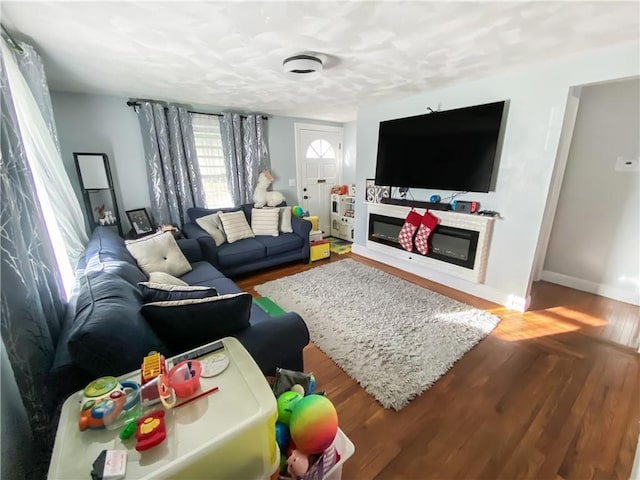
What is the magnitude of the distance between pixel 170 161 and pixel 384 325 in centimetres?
314

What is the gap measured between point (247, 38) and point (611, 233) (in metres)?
3.77

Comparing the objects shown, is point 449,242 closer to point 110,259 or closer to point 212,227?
point 212,227

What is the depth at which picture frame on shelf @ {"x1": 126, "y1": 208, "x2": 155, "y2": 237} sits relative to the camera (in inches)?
125

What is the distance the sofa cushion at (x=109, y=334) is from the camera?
93cm

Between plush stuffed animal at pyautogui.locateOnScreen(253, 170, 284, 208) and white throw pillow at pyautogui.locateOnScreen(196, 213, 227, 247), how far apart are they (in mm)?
780

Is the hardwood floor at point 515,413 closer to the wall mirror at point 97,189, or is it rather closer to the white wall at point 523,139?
the white wall at point 523,139

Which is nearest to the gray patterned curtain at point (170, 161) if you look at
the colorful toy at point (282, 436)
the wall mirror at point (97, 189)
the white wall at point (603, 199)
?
the wall mirror at point (97, 189)

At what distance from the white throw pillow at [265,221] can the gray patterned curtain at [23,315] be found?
2.55 m

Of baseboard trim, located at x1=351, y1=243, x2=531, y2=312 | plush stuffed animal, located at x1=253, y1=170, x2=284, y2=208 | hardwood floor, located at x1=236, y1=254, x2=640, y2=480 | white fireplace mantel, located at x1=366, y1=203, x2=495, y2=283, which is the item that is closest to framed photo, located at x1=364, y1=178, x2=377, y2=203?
white fireplace mantel, located at x1=366, y1=203, x2=495, y2=283

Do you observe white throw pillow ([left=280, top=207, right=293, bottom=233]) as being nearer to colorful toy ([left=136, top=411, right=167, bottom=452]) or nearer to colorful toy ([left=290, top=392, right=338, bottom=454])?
colorful toy ([left=290, top=392, right=338, bottom=454])

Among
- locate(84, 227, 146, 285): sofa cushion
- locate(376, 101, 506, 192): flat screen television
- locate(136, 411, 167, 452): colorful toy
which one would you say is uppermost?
locate(376, 101, 506, 192): flat screen television

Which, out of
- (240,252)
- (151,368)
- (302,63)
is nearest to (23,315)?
(151,368)

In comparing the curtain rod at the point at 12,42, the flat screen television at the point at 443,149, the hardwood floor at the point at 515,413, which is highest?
the curtain rod at the point at 12,42

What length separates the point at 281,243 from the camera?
3.50 metres
